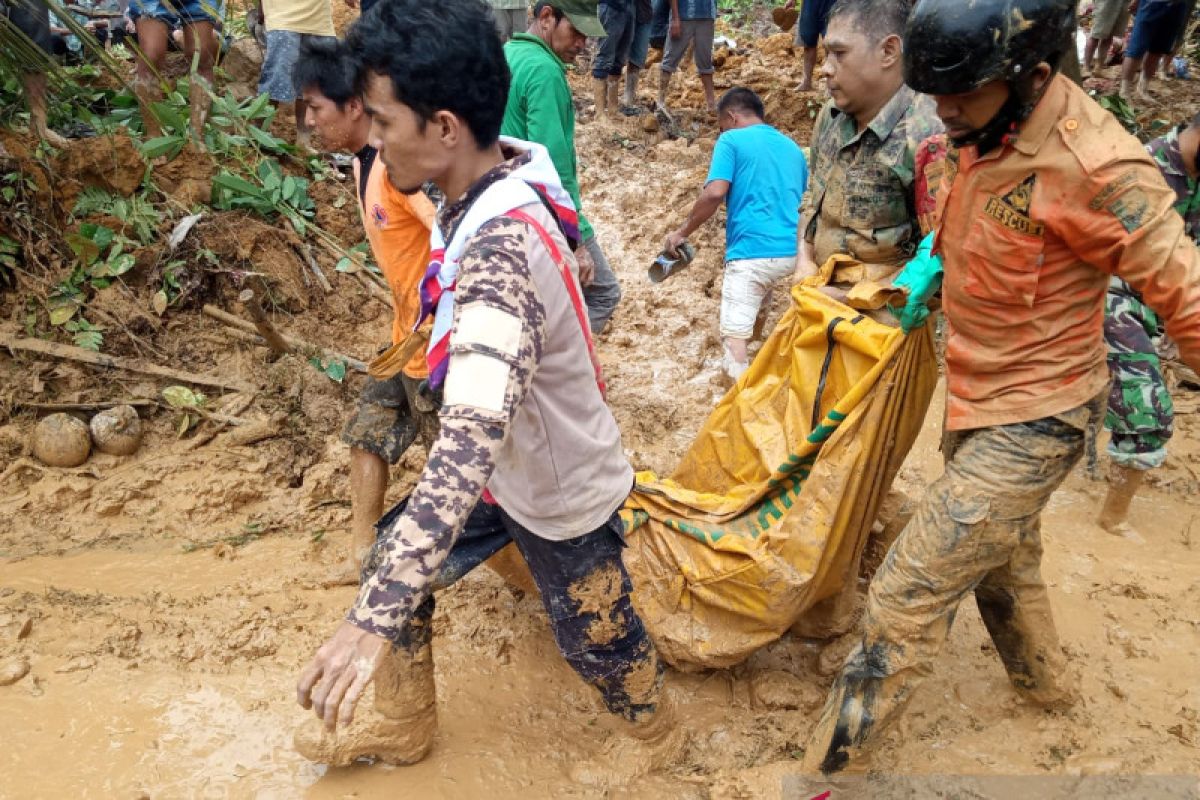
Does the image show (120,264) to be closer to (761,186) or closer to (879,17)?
(761,186)

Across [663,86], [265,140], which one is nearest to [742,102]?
[265,140]

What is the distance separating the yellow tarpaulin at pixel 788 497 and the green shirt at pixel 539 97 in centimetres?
127

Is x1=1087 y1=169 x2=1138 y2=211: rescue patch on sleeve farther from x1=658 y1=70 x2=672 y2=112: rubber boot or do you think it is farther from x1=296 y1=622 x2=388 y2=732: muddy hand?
x1=658 y1=70 x2=672 y2=112: rubber boot

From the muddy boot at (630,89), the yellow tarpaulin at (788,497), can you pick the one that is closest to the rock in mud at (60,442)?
the yellow tarpaulin at (788,497)

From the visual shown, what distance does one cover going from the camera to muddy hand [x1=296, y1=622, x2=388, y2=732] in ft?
4.58

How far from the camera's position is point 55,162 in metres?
4.24

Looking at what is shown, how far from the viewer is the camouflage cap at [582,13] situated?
367 centimetres

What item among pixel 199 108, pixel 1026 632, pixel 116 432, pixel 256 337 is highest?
pixel 199 108

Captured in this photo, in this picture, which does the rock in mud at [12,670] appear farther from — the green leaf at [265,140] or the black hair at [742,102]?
the black hair at [742,102]

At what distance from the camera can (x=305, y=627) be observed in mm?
2943

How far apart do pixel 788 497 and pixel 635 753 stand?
85 centimetres

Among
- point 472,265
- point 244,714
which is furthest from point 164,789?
point 472,265

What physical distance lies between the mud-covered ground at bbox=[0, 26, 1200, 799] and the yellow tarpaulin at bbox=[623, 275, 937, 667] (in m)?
0.30

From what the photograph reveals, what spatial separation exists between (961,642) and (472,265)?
222cm
